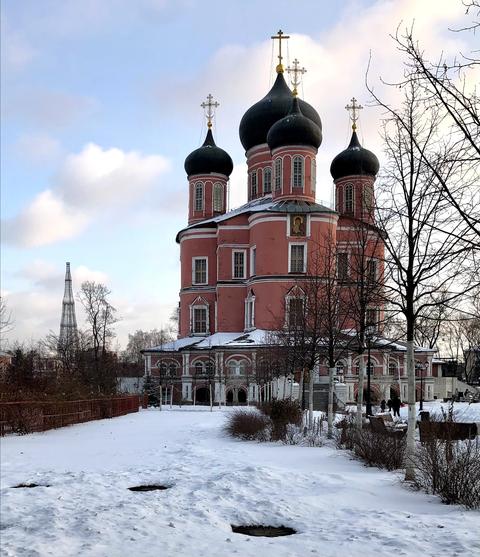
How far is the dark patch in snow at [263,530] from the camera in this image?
7.26 metres

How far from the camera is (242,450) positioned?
1452cm

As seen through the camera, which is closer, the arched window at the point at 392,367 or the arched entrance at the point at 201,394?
the arched window at the point at 392,367

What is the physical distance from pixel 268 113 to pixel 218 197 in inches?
326

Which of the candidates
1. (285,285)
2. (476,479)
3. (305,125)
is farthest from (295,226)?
(476,479)

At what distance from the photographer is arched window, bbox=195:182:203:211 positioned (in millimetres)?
54500

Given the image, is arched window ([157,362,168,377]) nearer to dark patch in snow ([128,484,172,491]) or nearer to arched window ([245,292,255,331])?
arched window ([245,292,255,331])

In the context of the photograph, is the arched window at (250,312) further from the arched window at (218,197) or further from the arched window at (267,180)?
the arched window at (218,197)

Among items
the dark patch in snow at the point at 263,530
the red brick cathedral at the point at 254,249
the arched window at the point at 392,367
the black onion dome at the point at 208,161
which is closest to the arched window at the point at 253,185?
the red brick cathedral at the point at 254,249

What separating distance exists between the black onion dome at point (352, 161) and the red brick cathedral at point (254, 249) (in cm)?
9

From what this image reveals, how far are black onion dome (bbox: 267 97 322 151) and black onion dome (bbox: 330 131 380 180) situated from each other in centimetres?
496

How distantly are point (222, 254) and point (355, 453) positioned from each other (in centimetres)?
3692

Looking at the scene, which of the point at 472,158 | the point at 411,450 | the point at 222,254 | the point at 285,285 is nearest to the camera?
the point at 472,158

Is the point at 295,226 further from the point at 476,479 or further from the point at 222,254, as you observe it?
the point at 476,479

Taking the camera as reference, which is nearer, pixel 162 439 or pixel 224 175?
pixel 162 439
